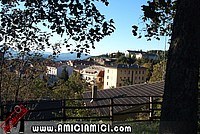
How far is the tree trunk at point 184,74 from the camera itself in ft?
10.4

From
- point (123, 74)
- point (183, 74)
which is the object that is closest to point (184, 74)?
point (183, 74)

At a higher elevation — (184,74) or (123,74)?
(184,74)

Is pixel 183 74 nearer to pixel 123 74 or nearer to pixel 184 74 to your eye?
pixel 184 74

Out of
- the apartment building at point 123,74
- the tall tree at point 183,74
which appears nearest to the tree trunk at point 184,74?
the tall tree at point 183,74

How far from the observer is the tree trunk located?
10.4 ft

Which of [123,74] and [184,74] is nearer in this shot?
[184,74]

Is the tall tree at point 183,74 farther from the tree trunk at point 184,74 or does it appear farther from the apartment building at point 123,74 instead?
the apartment building at point 123,74

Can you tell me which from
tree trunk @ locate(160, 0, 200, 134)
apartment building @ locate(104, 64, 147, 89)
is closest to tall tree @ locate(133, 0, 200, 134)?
tree trunk @ locate(160, 0, 200, 134)

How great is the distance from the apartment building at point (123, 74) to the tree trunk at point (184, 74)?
6121 cm

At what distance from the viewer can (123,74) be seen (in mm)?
66000

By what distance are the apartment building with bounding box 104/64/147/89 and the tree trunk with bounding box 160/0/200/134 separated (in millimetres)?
61214

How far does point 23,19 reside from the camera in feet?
16.6

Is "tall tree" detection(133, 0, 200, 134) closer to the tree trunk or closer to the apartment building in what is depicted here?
the tree trunk

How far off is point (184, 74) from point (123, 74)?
63062 millimetres
